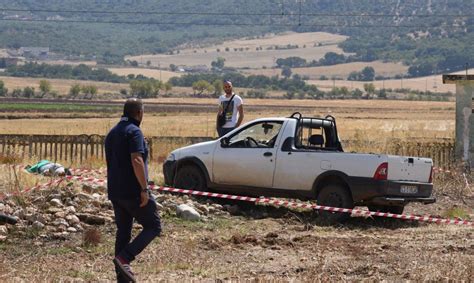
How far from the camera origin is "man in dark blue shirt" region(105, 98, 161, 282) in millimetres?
10961

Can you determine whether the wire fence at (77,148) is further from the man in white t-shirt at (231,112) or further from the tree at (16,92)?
the tree at (16,92)

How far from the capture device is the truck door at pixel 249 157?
18.0 m

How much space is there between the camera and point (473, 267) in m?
11.5

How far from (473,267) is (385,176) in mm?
5452

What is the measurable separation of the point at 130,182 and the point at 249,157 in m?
7.22

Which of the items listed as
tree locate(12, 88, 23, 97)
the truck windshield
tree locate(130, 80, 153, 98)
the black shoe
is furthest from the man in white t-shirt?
tree locate(130, 80, 153, 98)

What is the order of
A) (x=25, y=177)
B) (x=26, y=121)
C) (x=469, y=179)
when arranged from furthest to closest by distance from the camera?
(x=26, y=121)
(x=469, y=179)
(x=25, y=177)

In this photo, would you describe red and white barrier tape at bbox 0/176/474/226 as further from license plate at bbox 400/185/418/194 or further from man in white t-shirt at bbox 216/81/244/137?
man in white t-shirt at bbox 216/81/244/137

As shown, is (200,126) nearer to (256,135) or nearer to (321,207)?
→ (256,135)

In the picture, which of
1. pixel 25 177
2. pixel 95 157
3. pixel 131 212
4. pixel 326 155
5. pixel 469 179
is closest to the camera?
pixel 131 212

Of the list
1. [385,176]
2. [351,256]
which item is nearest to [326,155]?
[385,176]

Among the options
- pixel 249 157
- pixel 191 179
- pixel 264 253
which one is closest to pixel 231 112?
pixel 191 179

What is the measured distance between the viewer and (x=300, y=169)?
17.5 m

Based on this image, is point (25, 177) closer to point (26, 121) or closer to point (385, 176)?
point (385, 176)
